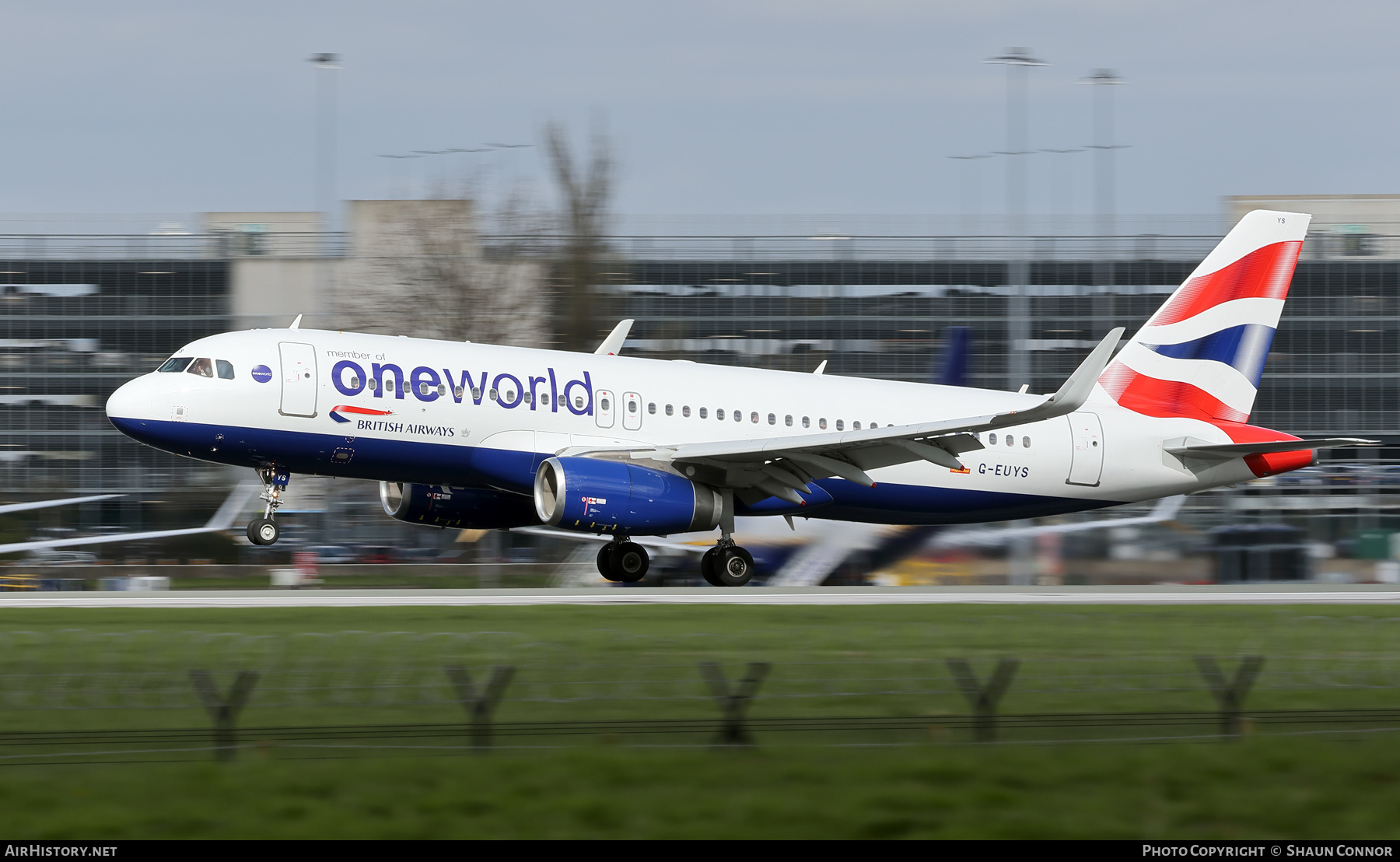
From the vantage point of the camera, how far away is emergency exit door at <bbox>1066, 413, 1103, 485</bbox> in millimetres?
29406

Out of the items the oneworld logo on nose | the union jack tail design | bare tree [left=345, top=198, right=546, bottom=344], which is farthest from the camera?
bare tree [left=345, top=198, right=546, bottom=344]

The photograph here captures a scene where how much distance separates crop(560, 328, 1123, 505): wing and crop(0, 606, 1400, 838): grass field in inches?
312

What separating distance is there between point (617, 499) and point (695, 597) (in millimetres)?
2114

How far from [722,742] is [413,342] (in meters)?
16.6

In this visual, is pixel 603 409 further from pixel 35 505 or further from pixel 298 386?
pixel 35 505

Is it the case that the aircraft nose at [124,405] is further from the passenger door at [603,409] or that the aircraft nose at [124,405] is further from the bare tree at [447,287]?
the bare tree at [447,287]

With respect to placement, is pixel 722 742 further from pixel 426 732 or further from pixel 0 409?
pixel 0 409

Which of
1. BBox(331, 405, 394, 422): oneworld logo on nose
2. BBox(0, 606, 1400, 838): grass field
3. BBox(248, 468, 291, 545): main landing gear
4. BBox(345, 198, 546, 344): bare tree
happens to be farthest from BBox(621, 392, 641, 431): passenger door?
BBox(345, 198, 546, 344): bare tree

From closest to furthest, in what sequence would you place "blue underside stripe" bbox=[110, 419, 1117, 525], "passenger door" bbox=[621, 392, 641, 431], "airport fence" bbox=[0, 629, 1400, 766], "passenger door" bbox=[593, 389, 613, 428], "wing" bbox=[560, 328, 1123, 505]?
"airport fence" bbox=[0, 629, 1400, 766], "blue underside stripe" bbox=[110, 419, 1117, 525], "wing" bbox=[560, 328, 1123, 505], "passenger door" bbox=[593, 389, 613, 428], "passenger door" bbox=[621, 392, 641, 431]

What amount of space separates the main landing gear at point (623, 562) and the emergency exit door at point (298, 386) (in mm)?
6275

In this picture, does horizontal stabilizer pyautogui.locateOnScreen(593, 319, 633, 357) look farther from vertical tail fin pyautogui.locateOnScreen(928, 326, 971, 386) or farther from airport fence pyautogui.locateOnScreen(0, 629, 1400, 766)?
airport fence pyautogui.locateOnScreen(0, 629, 1400, 766)

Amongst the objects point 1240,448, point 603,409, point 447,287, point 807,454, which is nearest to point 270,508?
point 603,409

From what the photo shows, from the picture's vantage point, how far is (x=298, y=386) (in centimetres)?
2434

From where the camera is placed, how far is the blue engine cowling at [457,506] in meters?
27.7
